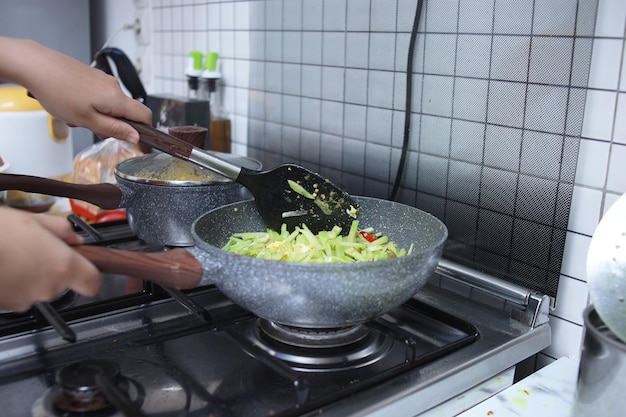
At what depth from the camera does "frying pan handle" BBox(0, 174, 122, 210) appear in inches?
34.2

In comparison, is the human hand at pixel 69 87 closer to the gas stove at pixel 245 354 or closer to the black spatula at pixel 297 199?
the black spatula at pixel 297 199

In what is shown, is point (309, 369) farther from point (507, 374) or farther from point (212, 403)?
point (507, 374)

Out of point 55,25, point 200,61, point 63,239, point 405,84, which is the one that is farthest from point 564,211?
point 55,25

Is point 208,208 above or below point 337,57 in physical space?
below

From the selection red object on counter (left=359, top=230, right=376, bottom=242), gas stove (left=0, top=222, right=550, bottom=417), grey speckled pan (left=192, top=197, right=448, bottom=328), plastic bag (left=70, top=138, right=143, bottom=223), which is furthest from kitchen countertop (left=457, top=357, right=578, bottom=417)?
plastic bag (left=70, top=138, right=143, bottom=223)

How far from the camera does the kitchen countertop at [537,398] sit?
2.19 ft

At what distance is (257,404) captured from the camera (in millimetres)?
631

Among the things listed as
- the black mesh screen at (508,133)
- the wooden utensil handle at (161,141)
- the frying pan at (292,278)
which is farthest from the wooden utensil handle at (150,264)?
the black mesh screen at (508,133)

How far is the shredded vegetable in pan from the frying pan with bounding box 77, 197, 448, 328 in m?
0.10

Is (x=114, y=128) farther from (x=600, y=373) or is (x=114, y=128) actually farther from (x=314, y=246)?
(x=600, y=373)

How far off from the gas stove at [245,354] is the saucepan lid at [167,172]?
0.51 ft

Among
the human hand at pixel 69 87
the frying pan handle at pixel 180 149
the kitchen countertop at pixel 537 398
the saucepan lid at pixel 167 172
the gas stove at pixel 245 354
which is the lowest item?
the kitchen countertop at pixel 537 398

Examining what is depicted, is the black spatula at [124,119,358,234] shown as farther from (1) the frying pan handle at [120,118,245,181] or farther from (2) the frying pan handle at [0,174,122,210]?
(2) the frying pan handle at [0,174,122,210]

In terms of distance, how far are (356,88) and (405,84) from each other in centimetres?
11
